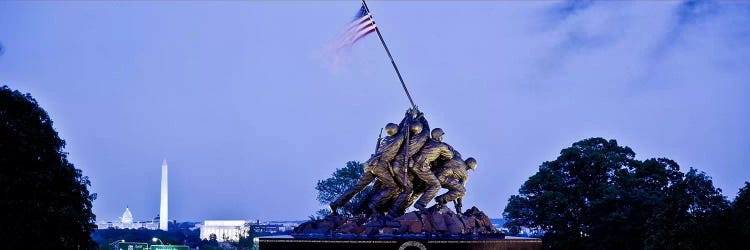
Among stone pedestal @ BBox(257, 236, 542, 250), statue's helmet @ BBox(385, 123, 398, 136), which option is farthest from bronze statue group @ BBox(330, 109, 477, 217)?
stone pedestal @ BBox(257, 236, 542, 250)

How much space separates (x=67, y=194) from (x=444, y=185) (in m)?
14.5

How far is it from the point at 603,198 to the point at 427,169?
21.7 metres

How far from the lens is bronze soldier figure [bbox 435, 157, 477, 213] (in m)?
14.5

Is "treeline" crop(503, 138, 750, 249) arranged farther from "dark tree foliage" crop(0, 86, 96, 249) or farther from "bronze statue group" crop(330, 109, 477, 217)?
"bronze statue group" crop(330, 109, 477, 217)

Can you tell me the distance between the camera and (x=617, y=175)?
3628cm

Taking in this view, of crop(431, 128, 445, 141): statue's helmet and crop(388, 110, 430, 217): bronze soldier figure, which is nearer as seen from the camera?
crop(388, 110, 430, 217): bronze soldier figure

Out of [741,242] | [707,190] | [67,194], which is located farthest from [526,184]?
[67,194]

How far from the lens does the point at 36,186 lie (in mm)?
24359

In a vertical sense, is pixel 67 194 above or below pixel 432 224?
above

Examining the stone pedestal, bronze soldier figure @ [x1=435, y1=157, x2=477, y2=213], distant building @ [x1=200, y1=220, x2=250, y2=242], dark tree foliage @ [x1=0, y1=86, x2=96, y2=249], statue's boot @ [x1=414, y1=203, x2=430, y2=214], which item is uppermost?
distant building @ [x1=200, y1=220, x2=250, y2=242]

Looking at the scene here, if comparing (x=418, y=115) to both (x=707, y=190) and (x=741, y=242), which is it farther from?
(x=707, y=190)

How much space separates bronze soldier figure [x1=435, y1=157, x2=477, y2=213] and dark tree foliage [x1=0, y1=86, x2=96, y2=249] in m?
13.4

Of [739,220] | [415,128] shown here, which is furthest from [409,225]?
[739,220]

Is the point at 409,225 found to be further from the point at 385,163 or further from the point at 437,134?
the point at 437,134
